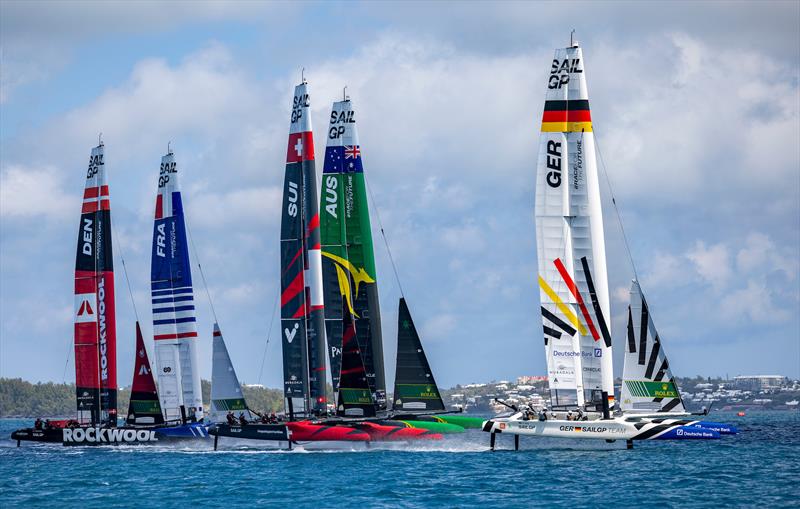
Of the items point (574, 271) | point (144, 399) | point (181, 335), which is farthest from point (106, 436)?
point (574, 271)

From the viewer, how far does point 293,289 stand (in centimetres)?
5859

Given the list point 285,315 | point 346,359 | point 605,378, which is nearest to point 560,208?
point 605,378

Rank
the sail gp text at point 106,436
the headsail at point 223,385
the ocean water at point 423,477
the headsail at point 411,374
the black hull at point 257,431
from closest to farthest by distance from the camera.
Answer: the ocean water at point 423,477 < the black hull at point 257,431 < the headsail at point 411,374 < the headsail at point 223,385 < the sail gp text at point 106,436

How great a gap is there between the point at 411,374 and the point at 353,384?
2652mm

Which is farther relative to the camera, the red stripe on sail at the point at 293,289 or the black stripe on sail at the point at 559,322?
the red stripe on sail at the point at 293,289

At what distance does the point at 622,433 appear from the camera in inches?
1791

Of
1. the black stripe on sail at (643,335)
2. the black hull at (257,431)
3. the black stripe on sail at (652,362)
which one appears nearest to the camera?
the black stripe on sail at (652,362)

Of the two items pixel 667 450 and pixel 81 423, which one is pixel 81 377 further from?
pixel 667 450

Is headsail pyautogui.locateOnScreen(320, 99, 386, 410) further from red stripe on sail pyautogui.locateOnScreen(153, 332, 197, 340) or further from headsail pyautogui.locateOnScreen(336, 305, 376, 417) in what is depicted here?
red stripe on sail pyautogui.locateOnScreen(153, 332, 197, 340)

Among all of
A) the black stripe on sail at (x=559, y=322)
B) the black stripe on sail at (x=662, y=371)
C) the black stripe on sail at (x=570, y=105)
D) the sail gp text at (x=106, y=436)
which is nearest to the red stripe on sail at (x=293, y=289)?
the sail gp text at (x=106, y=436)

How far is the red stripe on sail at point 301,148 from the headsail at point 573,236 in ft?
46.6

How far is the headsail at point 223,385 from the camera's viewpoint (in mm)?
63156

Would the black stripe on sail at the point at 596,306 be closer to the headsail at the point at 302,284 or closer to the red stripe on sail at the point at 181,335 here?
the headsail at the point at 302,284

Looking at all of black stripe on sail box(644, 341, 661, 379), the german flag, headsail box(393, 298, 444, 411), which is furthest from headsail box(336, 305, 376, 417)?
the german flag
